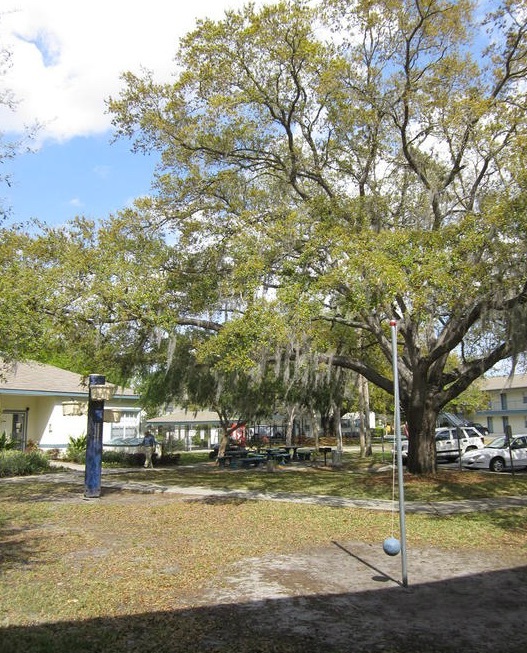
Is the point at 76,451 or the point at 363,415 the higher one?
the point at 363,415

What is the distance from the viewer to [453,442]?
27.2m

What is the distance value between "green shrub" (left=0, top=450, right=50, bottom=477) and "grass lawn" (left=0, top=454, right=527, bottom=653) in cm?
346

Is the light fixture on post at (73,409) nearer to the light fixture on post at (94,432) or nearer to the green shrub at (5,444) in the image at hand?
the light fixture on post at (94,432)

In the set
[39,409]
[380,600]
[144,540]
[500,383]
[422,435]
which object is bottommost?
[380,600]

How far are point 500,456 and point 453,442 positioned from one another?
5372 millimetres

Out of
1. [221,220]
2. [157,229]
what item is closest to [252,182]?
[221,220]

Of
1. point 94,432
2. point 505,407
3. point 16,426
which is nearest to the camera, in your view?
point 94,432

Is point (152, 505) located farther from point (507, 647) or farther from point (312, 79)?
point (312, 79)

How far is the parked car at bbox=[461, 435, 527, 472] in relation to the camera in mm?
21781

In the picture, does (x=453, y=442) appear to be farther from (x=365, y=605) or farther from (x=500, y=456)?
(x=365, y=605)

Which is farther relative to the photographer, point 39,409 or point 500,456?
point 39,409

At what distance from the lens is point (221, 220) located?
53.0 feet

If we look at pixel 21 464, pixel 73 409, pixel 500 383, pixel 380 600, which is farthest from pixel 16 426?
pixel 500 383

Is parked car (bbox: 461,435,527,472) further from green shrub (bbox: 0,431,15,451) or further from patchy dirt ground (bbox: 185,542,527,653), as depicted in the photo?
green shrub (bbox: 0,431,15,451)
